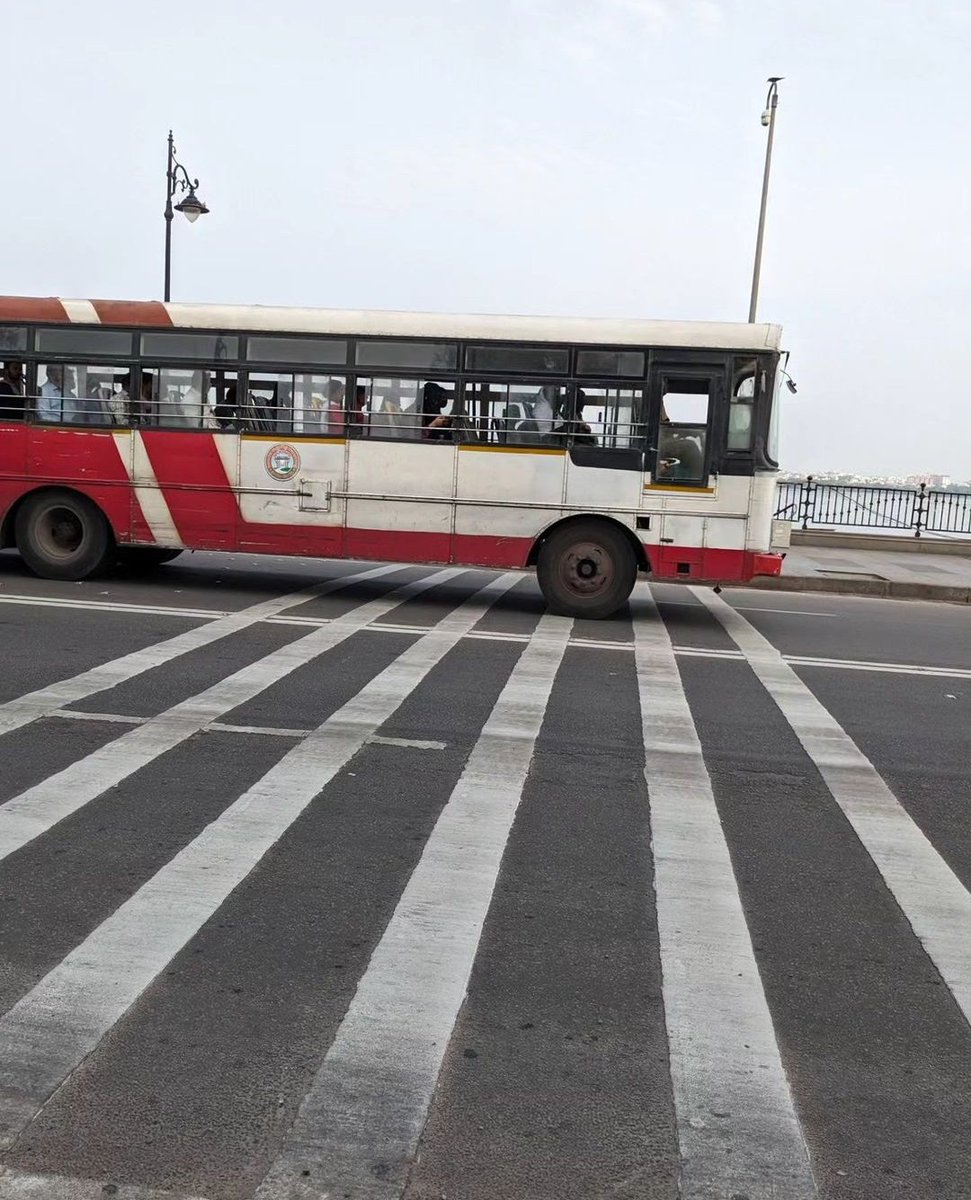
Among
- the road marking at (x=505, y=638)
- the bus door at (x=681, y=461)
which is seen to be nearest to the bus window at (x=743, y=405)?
the bus door at (x=681, y=461)

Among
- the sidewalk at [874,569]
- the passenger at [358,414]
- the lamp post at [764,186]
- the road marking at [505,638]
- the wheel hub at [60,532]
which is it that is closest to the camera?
the road marking at [505,638]

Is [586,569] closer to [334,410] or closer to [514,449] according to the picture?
[514,449]

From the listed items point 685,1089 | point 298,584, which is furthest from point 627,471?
point 685,1089

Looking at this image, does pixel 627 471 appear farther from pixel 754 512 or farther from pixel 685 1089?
pixel 685 1089

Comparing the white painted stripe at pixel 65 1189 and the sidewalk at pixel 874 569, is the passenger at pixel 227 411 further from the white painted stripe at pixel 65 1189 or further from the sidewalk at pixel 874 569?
the white painted stripe at pixel 65 1189

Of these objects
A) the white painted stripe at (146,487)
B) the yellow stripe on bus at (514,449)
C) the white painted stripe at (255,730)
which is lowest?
the white painted stripe at (255,730)

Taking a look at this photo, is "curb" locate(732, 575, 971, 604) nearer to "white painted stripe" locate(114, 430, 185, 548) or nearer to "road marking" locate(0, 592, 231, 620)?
"white painted stripe" locate(114, 430, 185, 548)

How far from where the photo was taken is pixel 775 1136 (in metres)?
3.31

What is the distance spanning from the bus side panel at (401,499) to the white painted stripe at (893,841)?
4.74 m

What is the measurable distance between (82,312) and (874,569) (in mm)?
13441

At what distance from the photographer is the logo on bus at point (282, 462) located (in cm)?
Result: 1367

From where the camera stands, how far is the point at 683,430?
13133 millimetres

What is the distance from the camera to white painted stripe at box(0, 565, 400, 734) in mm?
7742

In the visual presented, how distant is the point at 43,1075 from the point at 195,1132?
530 millimetres
